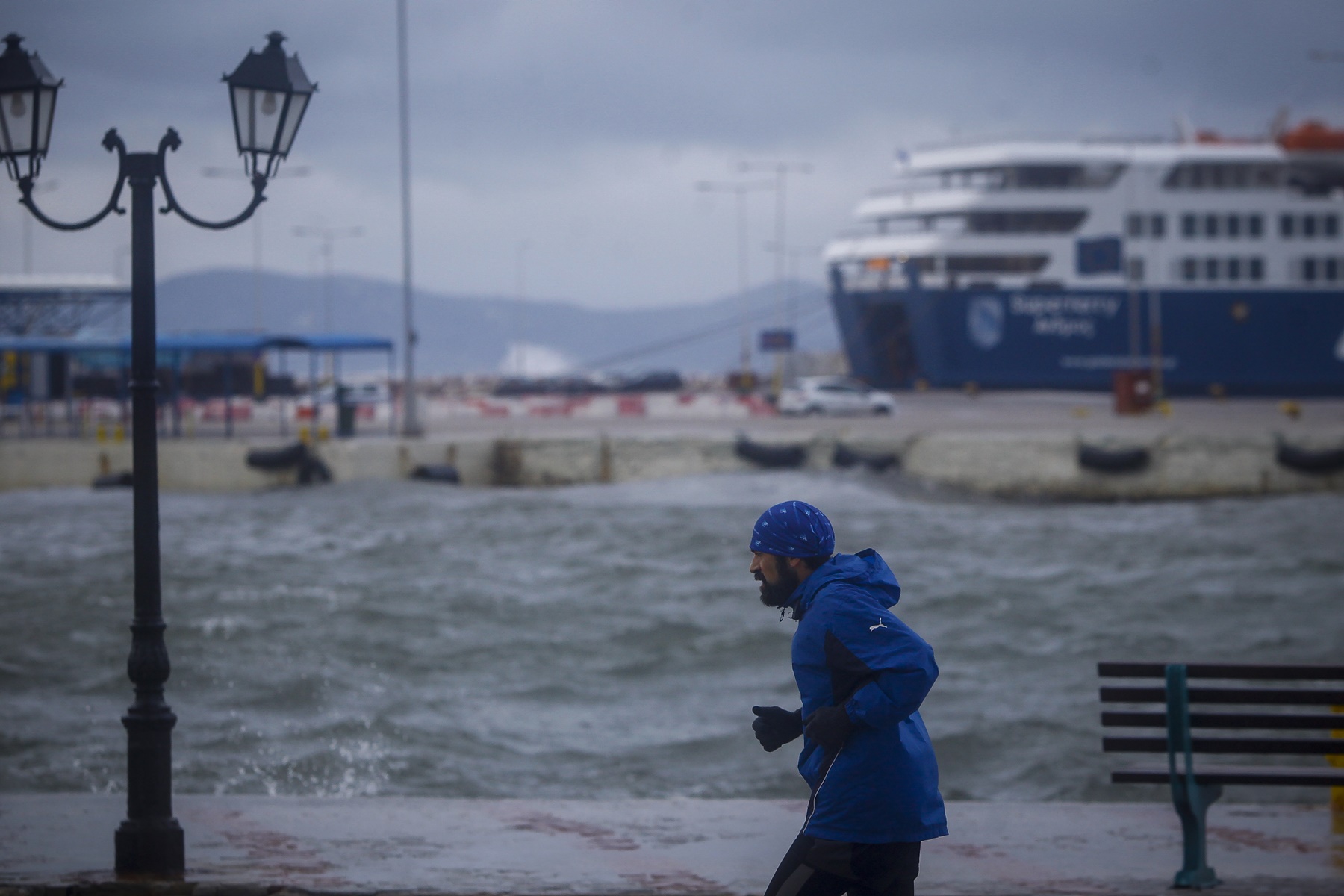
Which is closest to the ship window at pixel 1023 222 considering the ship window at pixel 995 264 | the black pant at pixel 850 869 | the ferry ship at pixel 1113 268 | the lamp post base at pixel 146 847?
the ferry ship at pixel 1113 268

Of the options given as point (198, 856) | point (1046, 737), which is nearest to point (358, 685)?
point (1046, 737)

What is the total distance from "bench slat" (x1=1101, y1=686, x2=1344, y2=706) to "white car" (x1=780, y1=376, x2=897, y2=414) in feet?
123

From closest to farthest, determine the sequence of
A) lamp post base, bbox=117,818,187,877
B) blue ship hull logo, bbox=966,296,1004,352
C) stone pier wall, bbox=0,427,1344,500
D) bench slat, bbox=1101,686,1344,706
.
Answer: lamp post base, bbox=117,818,187,877 → bench slat, bbox=1101,686,1344,706 → stone pier wall, bbox=0,427,1344,500 → blue ship hull logo, bbox=966,296,1004,352

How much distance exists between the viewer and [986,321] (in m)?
53.7

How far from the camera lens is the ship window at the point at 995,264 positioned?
55062 mm

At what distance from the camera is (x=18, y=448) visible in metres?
31.9

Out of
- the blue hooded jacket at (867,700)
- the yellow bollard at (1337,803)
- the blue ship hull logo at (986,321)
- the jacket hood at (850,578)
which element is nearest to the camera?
the blue hooded jacket at (867,700)

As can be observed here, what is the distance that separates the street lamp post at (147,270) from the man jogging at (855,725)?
3.26 m

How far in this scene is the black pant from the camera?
12.2ft

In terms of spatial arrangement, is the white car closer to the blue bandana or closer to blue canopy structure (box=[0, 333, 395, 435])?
blue canopy structure (box=[0, 333, 395, 435])

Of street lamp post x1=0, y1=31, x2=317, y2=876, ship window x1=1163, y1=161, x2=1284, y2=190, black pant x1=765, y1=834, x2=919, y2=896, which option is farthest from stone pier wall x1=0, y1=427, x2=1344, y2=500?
ship window x1=1163, y1=161, x2=1284, y2=190

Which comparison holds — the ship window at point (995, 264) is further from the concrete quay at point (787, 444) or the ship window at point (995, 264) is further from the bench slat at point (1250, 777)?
the bench slat at point (1250, 777)

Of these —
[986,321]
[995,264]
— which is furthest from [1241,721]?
[995,264]

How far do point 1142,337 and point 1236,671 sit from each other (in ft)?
166
